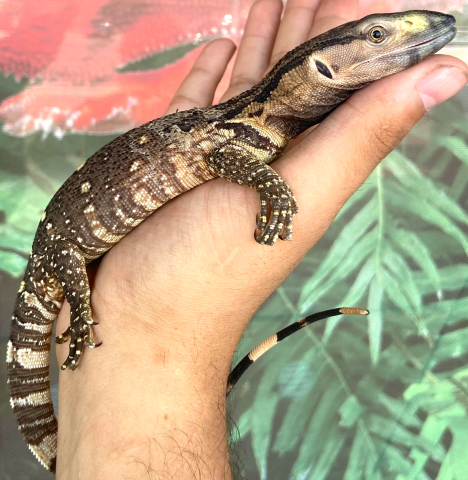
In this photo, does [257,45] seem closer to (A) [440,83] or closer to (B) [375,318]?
(A) [440,83]

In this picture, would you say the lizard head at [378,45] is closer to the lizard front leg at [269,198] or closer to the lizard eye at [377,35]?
the lizard eye at [377,35]

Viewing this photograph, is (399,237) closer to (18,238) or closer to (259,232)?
(259,232)

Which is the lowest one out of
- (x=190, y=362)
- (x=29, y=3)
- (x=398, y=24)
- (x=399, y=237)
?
(x=399, y=237)

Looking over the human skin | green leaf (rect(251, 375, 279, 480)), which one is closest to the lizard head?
the human skin

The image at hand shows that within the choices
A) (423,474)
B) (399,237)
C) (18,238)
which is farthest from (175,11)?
(423,474)

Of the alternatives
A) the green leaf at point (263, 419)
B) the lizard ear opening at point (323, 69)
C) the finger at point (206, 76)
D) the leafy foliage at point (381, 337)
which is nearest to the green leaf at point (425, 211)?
the leafy foliage at point (381, 337)
